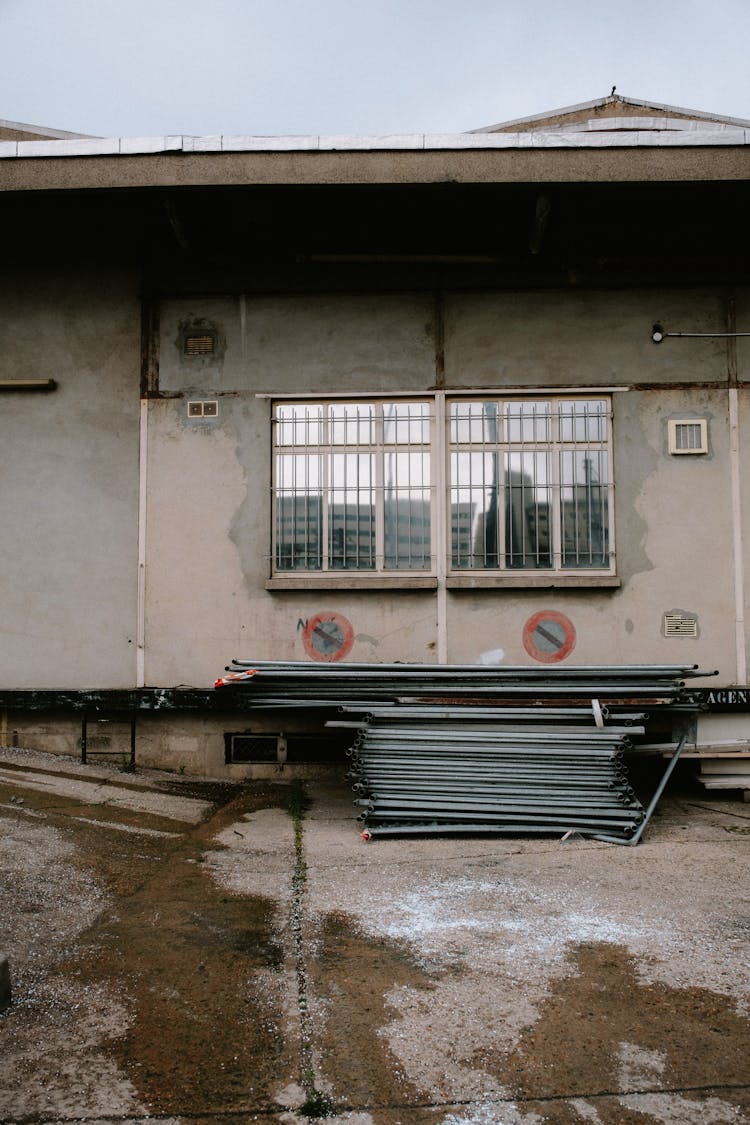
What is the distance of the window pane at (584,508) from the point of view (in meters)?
7.98

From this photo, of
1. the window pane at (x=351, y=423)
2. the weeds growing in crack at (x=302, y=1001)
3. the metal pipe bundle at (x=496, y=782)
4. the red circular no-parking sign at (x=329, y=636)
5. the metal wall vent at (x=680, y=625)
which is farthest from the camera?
the window pane at (x=351, y=423)

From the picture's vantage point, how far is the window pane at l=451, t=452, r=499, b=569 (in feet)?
26.4

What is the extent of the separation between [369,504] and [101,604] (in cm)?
263

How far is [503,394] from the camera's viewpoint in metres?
8.12

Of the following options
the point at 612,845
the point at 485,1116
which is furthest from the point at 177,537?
the point at 485,1116

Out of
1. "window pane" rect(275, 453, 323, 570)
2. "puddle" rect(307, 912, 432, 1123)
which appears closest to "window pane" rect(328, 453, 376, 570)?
"window pane" rect(275, 453, 323, 570)

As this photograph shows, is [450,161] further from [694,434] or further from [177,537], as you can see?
[177,537]

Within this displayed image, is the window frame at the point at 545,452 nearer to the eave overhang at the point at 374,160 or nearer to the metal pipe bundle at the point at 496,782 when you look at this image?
the eave overhang at the point at 374,160

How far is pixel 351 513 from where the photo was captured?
8.16 metres

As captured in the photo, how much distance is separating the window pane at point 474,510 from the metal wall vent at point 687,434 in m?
1.60

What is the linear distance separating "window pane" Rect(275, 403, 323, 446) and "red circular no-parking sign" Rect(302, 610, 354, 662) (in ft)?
5.42

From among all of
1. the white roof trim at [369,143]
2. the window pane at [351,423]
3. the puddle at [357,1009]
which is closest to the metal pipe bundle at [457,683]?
the puddle at [357,1009]

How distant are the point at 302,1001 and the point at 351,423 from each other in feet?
18.6

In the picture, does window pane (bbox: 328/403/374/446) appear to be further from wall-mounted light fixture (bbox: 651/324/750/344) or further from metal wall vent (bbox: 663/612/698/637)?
metal wall vent (bbox: 663/612/698/637)
